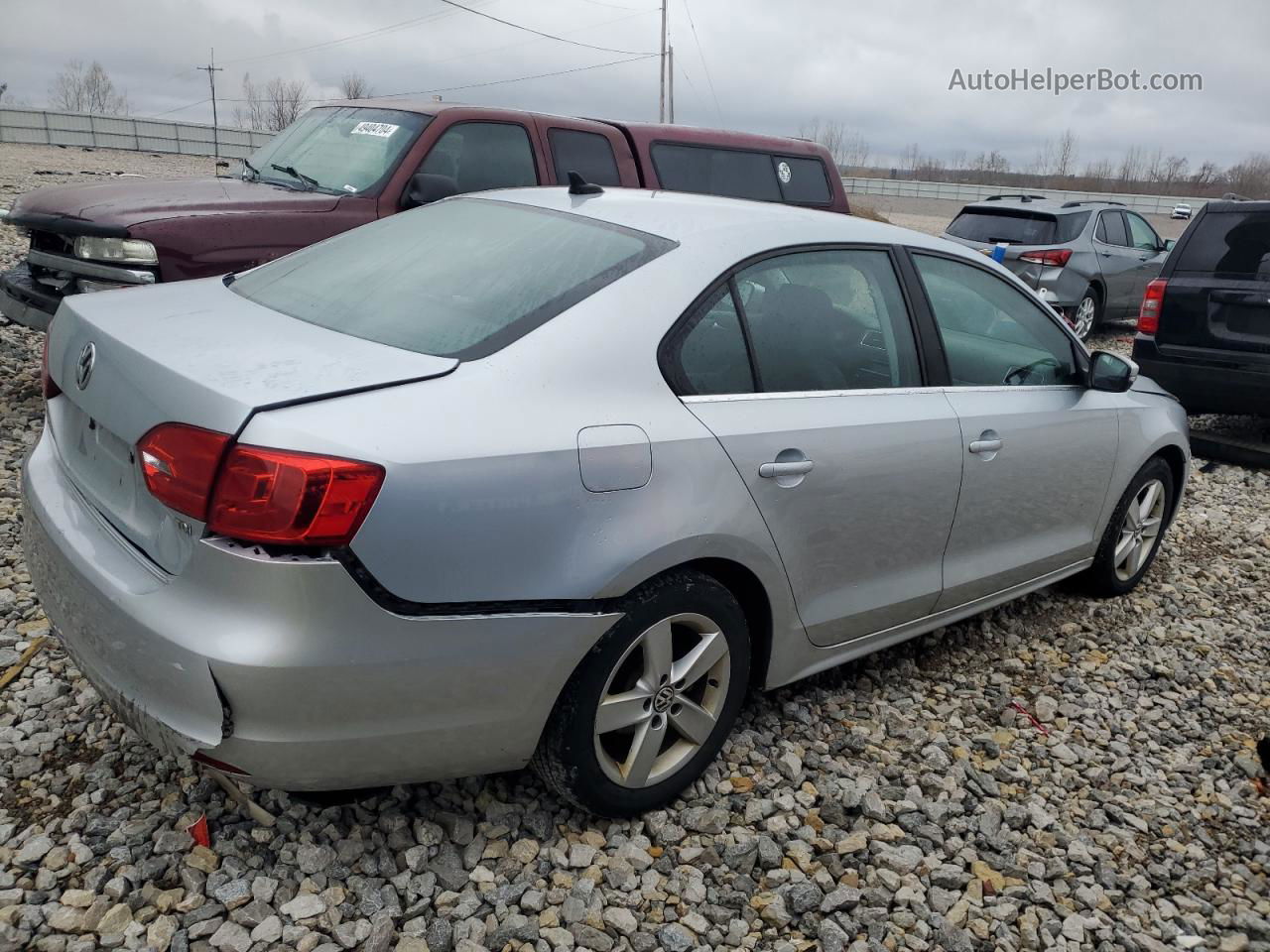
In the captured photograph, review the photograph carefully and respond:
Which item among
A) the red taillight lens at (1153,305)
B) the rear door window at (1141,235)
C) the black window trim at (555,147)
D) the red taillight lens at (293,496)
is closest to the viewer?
the red taillight lens at (293,496)

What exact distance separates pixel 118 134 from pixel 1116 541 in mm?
39846

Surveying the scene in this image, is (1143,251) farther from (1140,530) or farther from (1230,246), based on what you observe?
(1140,530)

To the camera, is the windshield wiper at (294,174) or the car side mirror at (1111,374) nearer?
the car side mirror at (1111,374)

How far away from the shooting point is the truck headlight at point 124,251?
4.82 meters

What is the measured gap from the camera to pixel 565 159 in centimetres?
679

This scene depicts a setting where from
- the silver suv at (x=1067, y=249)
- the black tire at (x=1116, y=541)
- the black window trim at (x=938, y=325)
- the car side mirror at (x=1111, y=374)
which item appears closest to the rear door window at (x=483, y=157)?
the black window trim at (x=938, y=325)

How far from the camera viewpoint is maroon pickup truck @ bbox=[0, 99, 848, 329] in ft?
16.1

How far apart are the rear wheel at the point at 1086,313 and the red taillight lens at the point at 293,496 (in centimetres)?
1076

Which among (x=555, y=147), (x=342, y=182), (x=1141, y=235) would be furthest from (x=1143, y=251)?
(x=342, y=182)

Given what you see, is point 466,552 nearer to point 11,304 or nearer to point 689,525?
point 689,525

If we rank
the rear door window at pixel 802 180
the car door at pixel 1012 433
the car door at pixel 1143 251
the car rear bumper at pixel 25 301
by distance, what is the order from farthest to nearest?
the car door at pixel 1143 251, the rear door window at pixel 802 180, the car rear bumper at pixel 25 301, the car door at pixel 1012 433

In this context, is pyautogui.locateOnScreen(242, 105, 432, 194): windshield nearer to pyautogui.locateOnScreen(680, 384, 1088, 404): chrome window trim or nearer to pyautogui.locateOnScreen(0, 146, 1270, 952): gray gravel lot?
pyautogui.locateOnScreen(0, 146, 1270, 952): gray gravel lot

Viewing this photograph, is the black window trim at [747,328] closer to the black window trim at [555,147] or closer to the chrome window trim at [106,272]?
the chrome window trim at [106,272]

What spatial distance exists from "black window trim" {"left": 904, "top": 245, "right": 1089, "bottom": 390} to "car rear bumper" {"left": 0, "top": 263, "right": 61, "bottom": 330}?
406cm
